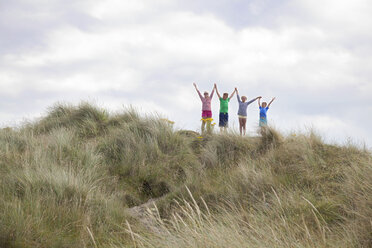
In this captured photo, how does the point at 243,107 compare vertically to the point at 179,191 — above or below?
above

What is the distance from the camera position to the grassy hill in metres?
4.05

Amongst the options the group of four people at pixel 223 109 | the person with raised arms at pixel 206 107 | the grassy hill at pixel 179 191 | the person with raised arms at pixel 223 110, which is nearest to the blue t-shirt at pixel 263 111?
the group of four people at pixel 223 109

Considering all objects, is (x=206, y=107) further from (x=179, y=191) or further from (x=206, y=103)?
(x=179, y=191)

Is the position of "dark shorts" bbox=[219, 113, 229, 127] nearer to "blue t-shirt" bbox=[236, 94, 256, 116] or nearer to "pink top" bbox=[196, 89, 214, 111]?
"pink top" bbox=[196, 89, 214, 111]

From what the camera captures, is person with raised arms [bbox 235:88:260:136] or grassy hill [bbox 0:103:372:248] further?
person with raised arms [bbox 235:88:260:136]

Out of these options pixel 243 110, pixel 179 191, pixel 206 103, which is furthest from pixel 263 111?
pixel 179 191

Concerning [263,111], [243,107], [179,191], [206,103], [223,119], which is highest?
[206,103]

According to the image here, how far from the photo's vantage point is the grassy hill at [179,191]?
160 inches

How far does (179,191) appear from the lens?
24.0ft

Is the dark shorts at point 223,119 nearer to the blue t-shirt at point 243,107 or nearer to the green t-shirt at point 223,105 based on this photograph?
the green t-shirt at point 223,105

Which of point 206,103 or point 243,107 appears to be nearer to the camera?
point 206,103

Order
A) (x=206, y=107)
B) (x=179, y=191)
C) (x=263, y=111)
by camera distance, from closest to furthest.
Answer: (x=179, y=191)
(x=206, y=107)
(x=263, y=111)

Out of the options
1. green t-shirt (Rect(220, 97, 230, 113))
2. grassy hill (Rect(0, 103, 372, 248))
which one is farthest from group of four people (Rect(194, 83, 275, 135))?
grassy hill (Rect(0, 103, 372, 248))

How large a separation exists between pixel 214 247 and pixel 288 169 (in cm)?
516
